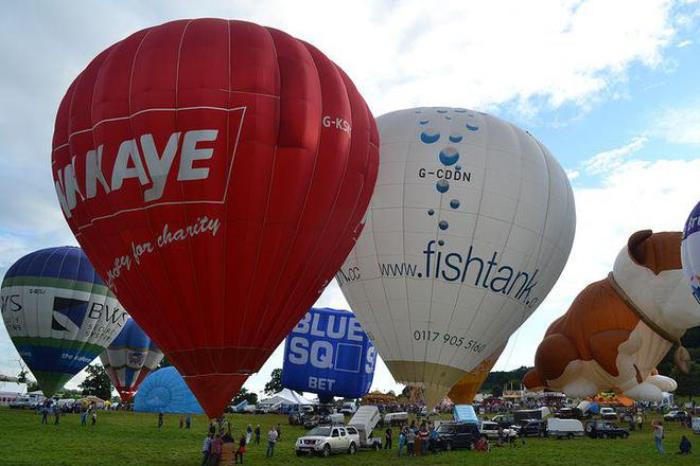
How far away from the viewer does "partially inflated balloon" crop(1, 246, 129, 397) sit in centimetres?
3294

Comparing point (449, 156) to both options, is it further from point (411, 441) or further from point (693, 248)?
point (411, 441)

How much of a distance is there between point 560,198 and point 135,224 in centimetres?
1473

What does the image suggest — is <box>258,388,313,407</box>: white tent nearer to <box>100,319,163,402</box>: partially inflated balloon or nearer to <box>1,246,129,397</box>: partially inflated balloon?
<box>100,319,163,402</box>: partially inflated balloon

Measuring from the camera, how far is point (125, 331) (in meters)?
46.9

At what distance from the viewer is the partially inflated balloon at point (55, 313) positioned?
32.9 meters

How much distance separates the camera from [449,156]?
2144 cm

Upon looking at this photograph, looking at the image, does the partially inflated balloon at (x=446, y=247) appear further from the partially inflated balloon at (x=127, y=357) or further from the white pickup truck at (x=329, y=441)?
the partially inflated balloon at (x=127, y=357)

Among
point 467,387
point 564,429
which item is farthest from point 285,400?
point 564,429

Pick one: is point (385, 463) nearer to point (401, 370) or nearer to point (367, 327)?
point (401, 370)

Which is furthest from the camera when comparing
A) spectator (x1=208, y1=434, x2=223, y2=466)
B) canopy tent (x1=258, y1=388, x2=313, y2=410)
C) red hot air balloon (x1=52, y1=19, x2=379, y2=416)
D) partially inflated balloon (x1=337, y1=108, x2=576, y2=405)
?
canopy tent (x1=258, y1=388, x2=313, y2=410)

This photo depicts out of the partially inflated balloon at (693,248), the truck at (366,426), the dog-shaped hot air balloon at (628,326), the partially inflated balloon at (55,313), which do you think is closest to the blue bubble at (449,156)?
the partially inflated balloon at (693,248)

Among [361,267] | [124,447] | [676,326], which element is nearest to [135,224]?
[361,267]

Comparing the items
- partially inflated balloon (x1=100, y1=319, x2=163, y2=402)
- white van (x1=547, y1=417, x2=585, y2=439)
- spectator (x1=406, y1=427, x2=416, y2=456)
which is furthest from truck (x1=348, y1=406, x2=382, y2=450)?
partially inflated balloon (x1=100, y1=319, x2=163, y2=402)

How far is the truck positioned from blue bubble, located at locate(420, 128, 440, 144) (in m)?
9.73
